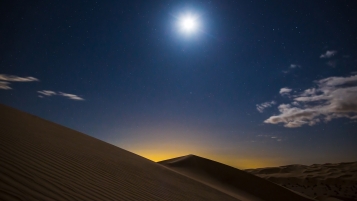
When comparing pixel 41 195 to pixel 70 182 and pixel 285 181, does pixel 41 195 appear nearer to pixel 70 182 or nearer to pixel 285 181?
pixel 70 182

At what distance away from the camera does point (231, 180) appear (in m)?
15.4

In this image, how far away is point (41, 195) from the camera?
223 cm

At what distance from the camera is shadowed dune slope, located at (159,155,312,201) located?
42.9 ft

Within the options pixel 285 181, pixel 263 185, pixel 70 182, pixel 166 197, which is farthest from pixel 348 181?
pixel 70 182

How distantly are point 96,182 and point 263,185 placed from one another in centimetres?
1416

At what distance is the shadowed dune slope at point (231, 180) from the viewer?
13070 mm

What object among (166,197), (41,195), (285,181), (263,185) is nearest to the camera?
(41,195)

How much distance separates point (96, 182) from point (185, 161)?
49.3 ft

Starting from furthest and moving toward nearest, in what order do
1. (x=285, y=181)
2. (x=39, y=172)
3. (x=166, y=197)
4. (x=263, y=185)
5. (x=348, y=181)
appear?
(x=285, y=181), (x=348, y=181), (x=263, y=185), (x=166, y=197), (x=39, y=172)

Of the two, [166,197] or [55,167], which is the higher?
[55,167]

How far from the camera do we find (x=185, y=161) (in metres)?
18.0

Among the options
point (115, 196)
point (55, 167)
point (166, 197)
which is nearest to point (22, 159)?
point (55, 167)

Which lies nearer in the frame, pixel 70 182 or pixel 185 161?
pixel 70 182

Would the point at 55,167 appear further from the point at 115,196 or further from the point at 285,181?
the point at 285,181
